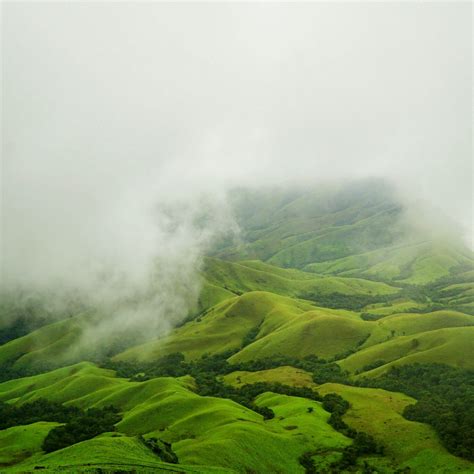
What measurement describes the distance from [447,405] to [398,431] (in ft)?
85.7

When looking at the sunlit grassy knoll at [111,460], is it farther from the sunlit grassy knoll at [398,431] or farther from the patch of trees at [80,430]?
the patch of trees at [80,430]

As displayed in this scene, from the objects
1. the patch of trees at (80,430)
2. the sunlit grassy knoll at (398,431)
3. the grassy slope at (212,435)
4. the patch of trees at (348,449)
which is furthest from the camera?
the patch of trees at (80,430)

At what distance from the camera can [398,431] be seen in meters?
140

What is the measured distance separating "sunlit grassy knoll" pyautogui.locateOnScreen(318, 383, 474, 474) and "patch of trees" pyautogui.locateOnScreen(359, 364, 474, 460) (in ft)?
9.83

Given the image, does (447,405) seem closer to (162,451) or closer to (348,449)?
(348,449)

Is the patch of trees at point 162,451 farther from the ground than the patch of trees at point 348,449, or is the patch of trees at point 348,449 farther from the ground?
the patch of trees at point 162,451

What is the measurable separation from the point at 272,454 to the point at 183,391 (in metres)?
80.4

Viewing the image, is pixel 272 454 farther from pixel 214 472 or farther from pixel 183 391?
pixel 183 391

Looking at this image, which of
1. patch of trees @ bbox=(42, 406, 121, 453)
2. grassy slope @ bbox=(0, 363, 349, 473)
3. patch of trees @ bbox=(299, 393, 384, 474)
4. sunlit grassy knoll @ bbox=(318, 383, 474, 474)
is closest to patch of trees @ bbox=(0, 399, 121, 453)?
patch of trees @ bbox=(42, 406, 121, 453)

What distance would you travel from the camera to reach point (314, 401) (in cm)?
18300

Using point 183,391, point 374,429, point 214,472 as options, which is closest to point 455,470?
point 374,429

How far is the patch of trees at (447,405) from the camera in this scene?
12450 cm

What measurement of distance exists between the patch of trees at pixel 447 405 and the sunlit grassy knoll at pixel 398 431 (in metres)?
3.00

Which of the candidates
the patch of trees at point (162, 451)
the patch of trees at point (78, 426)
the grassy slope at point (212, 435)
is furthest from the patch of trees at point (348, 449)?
the patch of trees at point (78, 426)
